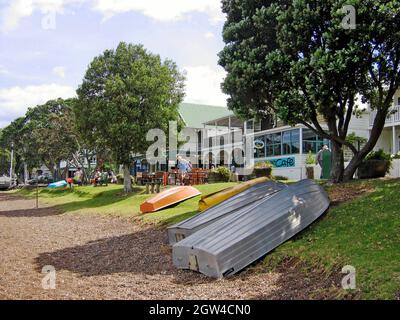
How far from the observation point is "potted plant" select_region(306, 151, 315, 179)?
22.7m

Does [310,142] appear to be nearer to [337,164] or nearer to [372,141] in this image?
[337,164]

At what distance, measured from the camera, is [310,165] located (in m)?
23.6

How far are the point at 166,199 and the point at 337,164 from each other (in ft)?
19.1

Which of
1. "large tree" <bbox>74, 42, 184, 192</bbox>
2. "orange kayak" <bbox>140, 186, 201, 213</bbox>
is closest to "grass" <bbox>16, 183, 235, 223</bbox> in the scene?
"orange kayak" <bbox>140, 186, 201, 213</bbox>

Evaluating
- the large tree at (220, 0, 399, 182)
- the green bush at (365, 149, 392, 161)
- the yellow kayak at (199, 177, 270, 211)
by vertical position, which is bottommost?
the yellow kayak at (199, 177, 270, 211)

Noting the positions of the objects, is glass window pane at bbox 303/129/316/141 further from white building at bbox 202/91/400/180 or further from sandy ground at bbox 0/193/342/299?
sandy ground at bbox 0/193/342/299

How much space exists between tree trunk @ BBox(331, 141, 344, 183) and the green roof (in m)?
31.0

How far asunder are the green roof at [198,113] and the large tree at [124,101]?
20.8 meters

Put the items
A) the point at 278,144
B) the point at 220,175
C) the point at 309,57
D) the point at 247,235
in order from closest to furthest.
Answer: the point at 247,235
the point at 309,57
the point at 220,175
the point at 278,144

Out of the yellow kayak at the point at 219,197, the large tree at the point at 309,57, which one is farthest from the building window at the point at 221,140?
the yellow kayak at the point at 219,197

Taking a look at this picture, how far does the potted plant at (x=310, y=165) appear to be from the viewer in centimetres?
2269

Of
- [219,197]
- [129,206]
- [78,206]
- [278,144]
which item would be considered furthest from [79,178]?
[219,197]

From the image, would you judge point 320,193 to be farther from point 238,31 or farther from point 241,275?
point 238,31

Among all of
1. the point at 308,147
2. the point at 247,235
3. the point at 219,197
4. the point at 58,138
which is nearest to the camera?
the point at 247,235
